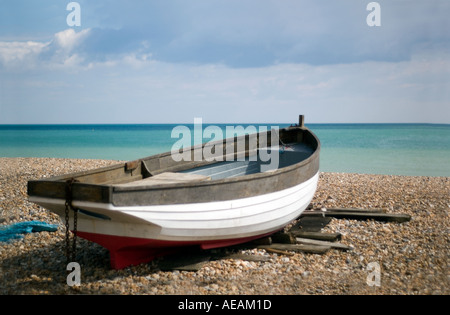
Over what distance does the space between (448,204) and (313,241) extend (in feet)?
19.1

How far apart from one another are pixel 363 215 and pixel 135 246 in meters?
5.57

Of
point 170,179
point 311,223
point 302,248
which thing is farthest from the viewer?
point 311,223

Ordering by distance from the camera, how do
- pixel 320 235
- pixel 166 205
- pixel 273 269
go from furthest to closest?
1. pixel 320 235
2. pixel 273 269
3. pixel 166 205

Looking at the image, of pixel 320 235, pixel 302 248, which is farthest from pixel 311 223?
pixel 302 248

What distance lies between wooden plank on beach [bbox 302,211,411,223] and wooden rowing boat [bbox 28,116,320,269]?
185 cm

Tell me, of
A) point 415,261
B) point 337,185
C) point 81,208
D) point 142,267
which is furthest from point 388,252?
point 337,185

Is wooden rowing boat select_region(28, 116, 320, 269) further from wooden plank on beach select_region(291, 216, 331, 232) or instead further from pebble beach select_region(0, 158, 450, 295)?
wooden plank on beach select_region(291, 216, 331, 232)

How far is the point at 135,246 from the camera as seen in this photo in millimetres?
5254

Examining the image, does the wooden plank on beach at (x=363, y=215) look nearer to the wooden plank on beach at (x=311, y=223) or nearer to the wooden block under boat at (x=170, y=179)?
the wooden plank on beach at (x=311, y=223)

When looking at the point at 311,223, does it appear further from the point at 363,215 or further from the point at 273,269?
the point at 273,269

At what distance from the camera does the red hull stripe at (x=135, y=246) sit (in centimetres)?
520

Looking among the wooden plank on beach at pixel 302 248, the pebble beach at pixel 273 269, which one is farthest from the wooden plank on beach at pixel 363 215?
the wooden plank on beach at pixel 302 248

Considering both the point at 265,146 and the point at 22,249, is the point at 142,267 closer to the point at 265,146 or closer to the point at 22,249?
the point at 22,249

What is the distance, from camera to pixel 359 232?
7.68m
